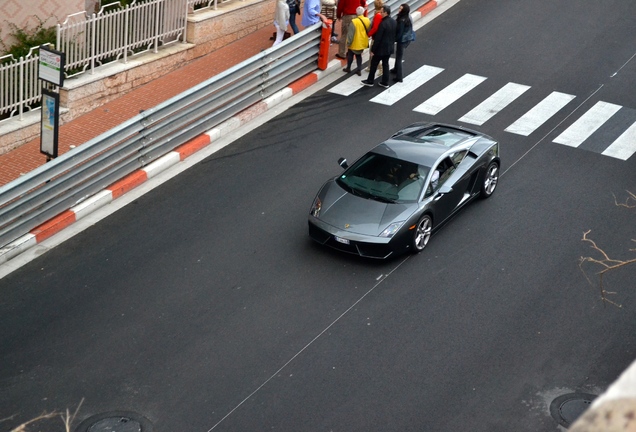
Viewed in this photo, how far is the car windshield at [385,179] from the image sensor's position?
42.4 feet

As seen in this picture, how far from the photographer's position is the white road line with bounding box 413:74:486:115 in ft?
59.0

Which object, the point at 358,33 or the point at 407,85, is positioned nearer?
the point at 358,33

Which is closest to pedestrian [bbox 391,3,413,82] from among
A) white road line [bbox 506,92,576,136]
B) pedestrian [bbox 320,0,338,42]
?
pedestrian [bbox 320,0,338,42]

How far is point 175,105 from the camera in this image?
15.7 meters

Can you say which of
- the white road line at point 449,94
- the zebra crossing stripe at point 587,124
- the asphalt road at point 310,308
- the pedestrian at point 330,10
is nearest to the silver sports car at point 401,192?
the asphalt road at point 310,308

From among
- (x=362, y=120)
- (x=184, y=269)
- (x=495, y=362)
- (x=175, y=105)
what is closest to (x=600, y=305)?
(x=495, y=362)

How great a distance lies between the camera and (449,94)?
736 inches

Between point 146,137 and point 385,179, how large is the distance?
15.1ft

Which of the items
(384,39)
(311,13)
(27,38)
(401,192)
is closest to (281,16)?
(311,13)

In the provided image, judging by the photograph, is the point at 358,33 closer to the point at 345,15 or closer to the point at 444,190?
the point at 345,15

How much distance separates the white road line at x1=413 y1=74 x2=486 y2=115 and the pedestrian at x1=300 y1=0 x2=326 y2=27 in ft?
11.3

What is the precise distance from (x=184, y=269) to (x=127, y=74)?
7.02 metres

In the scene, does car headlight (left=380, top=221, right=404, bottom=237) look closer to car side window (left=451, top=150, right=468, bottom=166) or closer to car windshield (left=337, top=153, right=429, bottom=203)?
car windshield (left=337, top=153, right=429, bottom=203)

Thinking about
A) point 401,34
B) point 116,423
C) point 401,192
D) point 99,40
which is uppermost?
point 401,34
